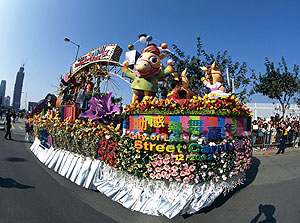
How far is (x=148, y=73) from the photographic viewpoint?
215 inches

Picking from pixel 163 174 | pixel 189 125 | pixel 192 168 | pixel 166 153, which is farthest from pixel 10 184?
pixel 189 125

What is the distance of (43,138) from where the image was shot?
8.12 metres

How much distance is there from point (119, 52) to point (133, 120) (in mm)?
6251

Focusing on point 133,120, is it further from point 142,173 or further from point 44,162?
point 44,162

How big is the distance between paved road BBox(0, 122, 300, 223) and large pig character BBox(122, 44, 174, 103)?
3.04m

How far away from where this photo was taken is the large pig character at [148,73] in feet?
17.4

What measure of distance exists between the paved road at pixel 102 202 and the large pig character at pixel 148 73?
9.99 feet

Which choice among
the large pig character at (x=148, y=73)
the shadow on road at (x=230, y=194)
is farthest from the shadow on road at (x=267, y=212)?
the large pig character at (x=148, y=73)

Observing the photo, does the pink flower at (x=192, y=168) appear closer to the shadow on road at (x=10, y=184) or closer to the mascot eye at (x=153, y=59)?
the mascot eye at (x=153, y=59)

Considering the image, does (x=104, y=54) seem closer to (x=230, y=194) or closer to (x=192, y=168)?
(x=192, y=168)

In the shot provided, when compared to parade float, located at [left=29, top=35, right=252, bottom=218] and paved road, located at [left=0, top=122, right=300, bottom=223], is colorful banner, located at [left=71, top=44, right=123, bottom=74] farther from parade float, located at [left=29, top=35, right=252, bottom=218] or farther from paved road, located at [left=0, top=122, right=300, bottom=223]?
paved road, located at [left=0, top=122, right=300, bottom=223]

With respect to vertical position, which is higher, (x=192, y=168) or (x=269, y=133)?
(x=269, y=133)

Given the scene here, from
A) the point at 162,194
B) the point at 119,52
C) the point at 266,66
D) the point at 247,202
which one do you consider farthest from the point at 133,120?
the point at 266,66

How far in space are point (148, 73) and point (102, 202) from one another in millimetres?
3552
